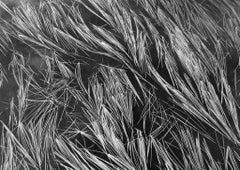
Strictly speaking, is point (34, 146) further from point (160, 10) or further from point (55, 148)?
point (160, 10)

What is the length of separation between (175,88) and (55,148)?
282 mm

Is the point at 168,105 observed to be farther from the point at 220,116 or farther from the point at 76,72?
the point at 76,72

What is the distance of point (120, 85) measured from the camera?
0.81 metres

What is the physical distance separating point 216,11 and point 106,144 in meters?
0.46

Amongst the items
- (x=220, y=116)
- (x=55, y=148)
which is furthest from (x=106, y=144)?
(x=220, y=116)

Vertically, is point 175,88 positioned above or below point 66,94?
Result: below

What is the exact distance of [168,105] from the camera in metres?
0.78

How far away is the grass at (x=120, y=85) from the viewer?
28.7 inches

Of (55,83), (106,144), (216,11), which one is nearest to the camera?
(106,144)

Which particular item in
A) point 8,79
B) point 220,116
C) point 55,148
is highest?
point 8,79

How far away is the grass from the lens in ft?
2.39

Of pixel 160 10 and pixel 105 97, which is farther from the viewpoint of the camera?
pixel 160 10

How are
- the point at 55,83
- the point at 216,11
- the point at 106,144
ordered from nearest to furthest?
the point at 106,144
the point at 55,83
the point at 216,11

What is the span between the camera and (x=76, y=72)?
2.79 feet
